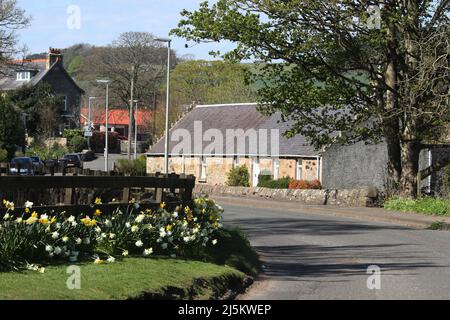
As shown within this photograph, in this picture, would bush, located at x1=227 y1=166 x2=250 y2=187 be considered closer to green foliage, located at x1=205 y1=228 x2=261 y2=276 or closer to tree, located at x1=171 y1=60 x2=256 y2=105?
tree, located at x1=171 y1=60 x2=256 y2=105

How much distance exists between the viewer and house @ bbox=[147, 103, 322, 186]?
5378 cm

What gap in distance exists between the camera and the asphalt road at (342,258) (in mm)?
12195

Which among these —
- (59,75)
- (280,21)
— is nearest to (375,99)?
(280,21)

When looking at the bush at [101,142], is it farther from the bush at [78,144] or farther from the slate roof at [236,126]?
the slate roof at [236,126]

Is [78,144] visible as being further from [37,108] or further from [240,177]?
[240,177]

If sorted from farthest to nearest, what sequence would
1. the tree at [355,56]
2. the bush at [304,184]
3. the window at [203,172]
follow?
the window at [203,172]
the bush at [304,184]
the tree at [355,56]

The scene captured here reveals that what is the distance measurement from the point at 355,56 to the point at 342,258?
16.0 meters

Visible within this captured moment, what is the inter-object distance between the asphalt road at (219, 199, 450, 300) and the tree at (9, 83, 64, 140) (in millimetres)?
63529

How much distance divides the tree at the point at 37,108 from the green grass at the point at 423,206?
6060cm

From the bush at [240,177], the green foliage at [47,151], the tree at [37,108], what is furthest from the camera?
the tree at [37,108]

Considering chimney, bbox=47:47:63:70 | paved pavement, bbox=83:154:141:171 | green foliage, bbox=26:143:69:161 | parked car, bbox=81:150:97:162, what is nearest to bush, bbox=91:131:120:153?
paved pavement, bbox=83:154:141:171

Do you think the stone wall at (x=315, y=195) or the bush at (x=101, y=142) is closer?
the stone wall at (x=315, y=195)
